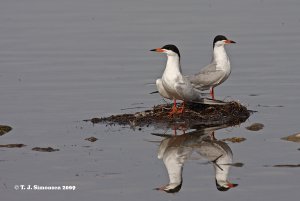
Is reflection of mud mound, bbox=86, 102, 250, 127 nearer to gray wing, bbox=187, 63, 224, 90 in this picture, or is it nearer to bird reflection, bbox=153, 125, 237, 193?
bird reflection, bbox=153, 125, 237, 193

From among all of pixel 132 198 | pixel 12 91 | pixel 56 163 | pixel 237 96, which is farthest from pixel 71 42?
pixel 132 198

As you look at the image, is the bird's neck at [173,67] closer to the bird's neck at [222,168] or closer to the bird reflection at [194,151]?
the bird reflection at [194,151]

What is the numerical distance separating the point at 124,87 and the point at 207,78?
1.93 m

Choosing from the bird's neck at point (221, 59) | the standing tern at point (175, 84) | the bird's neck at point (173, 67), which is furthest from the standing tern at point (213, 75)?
the bird's neck at point (173, 67)

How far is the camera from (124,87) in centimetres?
1467

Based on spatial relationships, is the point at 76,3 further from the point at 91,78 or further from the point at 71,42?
the point at 91,78

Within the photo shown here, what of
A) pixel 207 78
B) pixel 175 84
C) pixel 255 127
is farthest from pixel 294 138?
pixel 207 78

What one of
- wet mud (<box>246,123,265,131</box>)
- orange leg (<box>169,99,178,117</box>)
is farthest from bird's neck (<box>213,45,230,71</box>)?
wet mud (<box>246,123,265,131</box>)

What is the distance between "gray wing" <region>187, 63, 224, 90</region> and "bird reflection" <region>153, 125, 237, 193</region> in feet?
→ 4.38

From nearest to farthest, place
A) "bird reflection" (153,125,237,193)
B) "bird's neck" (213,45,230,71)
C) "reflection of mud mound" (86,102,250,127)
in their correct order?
"bird reflection" (153,125,237,193) → "reflection of mud mound" (86,102,250,127) → "bird's neck" (213,45,230,71)

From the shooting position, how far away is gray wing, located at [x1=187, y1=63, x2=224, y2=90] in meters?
13.2

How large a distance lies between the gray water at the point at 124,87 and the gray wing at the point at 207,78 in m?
0.59

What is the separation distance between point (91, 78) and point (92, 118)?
2.87 m
